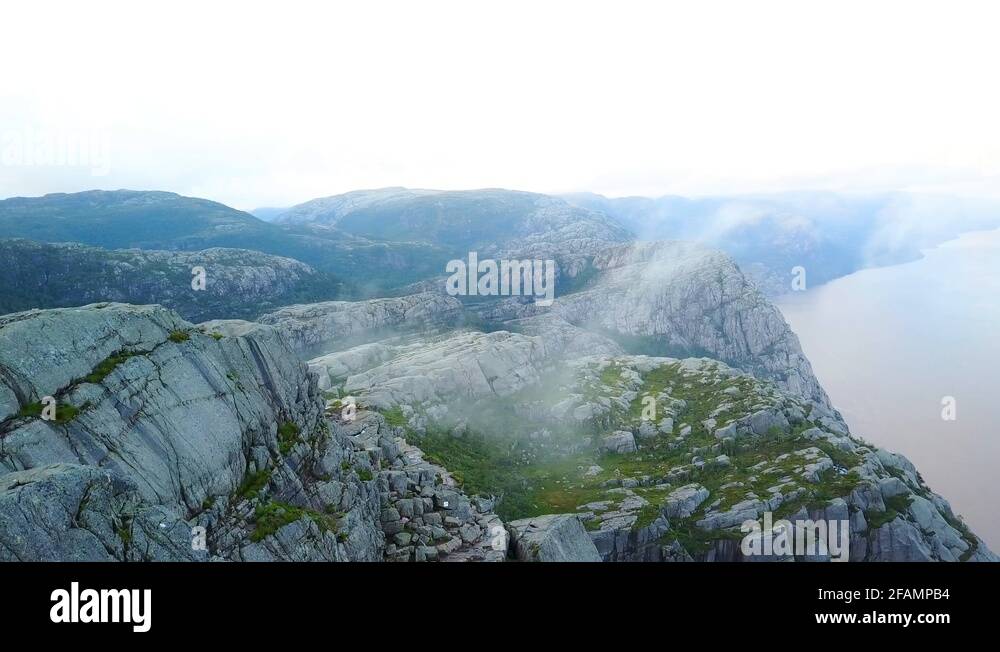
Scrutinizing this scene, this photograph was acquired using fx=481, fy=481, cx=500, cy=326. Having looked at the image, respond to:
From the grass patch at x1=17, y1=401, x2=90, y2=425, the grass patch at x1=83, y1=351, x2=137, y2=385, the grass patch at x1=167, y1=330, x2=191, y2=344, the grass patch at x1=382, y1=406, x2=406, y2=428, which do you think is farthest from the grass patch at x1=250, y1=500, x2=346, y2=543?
the grass patch at x1=382, y1=406, x2=406, y2=428

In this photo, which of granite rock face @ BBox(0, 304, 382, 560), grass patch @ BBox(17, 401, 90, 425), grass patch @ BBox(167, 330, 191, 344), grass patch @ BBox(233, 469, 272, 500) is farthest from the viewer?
grass patch @ BBox(167, 330, 191, 344)

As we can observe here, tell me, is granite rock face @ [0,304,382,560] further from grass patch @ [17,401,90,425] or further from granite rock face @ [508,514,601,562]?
granite rock face @ [508,514,601,562]

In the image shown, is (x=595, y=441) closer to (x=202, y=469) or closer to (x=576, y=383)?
(x=576, y=383)

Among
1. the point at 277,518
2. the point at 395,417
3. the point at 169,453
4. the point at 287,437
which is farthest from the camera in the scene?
the point at 395,417

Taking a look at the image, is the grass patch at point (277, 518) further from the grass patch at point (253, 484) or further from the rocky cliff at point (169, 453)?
the grass patch at point (253, 484)

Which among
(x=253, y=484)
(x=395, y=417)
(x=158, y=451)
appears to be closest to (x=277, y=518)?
(x=253, y=484)

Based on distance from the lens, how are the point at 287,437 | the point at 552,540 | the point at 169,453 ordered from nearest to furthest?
the point at 169,453, the point at 287,437, the point at 552,540

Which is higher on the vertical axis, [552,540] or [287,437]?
[287,437]

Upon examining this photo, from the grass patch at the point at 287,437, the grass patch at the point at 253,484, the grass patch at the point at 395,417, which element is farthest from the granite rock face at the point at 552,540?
the grass patch at the point at 395,417
